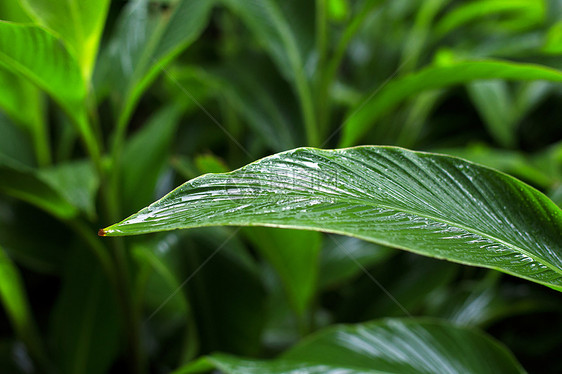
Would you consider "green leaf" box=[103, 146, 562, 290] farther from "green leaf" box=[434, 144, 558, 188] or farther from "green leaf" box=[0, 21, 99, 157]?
"green leaf" box=[434, 144, 558, 188]

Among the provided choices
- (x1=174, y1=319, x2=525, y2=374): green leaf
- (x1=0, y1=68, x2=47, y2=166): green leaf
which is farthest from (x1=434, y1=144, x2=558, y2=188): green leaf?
(x1=0, y1=68, x2=47, y2=166): green leaf

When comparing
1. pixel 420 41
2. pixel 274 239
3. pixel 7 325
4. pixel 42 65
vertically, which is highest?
pixel 420 41

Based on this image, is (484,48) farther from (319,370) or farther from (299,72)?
(319,370)

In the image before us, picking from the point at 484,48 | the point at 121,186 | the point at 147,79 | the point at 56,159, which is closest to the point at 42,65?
→ the point at 147,79

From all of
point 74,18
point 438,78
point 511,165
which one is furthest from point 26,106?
point 511,165

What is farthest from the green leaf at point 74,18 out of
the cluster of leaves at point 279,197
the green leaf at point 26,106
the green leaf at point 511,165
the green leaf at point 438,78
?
the green leaf at point 511,165

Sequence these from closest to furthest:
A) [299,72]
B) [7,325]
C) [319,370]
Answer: [319,370] → [299,72] → [7,325]

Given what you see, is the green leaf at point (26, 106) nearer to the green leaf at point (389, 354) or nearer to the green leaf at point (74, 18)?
the green leaf at point (74, 18)

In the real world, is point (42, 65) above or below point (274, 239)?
above
